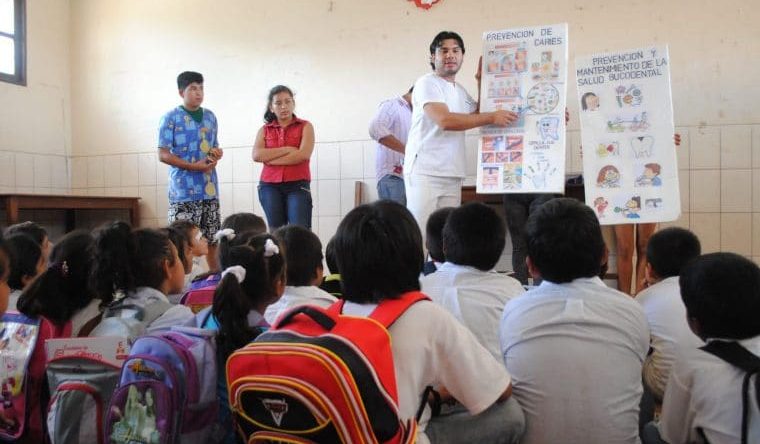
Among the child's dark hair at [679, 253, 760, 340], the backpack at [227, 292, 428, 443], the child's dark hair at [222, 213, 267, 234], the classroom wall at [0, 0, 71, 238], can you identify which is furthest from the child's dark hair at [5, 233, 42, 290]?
the classroom wall at [0, 0, 71, 238]

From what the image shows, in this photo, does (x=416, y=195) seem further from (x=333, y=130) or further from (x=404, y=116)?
(x=333, y=130)

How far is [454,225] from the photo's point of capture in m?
1.84

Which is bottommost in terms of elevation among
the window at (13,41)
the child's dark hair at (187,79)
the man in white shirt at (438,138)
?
the man in white shirt at (438,138)

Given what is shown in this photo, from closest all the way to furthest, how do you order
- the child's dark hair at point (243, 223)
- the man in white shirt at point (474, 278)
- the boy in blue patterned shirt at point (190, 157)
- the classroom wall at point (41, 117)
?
the man in white shirt at point (474, 278) → the child's dark hair at point (243, 223) → the boy in blue patterned shirt at point (190, 157) → the classroom wall at point (41, 117)

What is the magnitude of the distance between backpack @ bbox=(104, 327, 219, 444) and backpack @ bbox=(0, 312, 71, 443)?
0.34 m

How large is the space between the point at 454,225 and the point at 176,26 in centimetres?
444

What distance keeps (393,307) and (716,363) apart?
598mm

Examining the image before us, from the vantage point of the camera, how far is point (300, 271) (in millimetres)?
1852

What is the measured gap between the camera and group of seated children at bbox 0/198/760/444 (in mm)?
1193

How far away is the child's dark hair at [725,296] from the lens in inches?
48.2

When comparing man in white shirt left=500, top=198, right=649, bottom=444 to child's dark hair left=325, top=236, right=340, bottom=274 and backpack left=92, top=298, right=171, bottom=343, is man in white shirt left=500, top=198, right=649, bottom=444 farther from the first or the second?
backpack left=92, top=298, right=171, bottom=343

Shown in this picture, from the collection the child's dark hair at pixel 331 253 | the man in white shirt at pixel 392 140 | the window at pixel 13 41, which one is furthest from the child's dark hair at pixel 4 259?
the window at pixel 13 41

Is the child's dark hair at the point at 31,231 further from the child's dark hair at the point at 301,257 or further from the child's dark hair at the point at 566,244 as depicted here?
the child's dark hair at the point at 566,244

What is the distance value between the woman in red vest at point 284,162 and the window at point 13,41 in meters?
2.70
